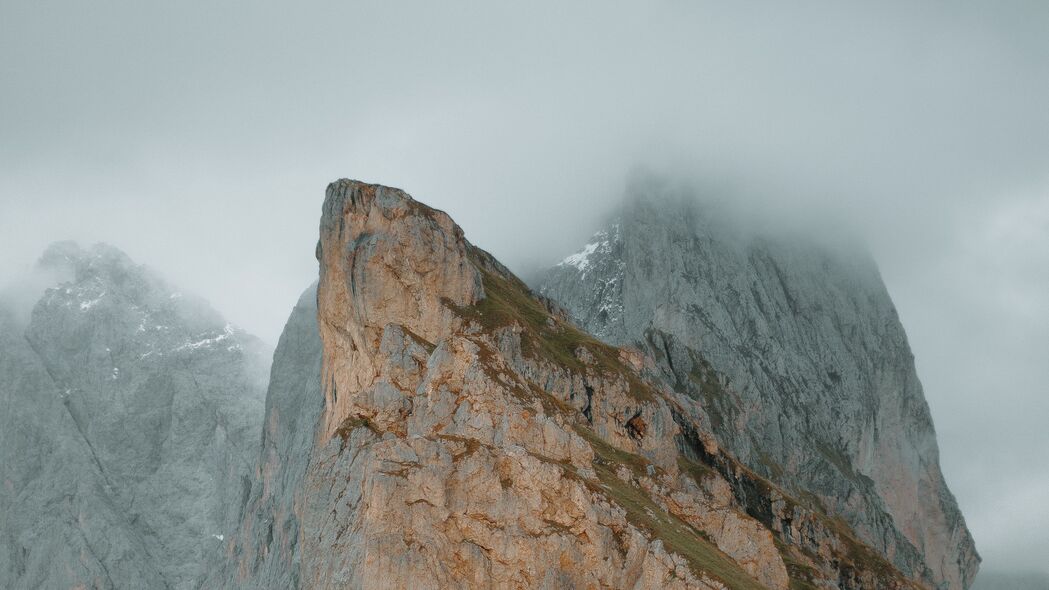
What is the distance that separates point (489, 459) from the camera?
72875 millimetres

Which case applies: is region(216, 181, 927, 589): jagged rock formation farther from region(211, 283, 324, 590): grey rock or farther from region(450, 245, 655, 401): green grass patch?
Answer: region(211, 283, 324, 590): grey rock

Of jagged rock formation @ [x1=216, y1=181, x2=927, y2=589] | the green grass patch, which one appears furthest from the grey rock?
the green grass patch

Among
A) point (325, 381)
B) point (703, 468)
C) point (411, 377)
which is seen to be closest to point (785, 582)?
point (703, 468)

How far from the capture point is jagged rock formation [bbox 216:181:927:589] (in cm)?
7038

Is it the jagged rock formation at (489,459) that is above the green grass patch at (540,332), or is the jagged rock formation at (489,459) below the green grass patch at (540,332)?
below

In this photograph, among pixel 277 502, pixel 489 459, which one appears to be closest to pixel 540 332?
pixel 489 459

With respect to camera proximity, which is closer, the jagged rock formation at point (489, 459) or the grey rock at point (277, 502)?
the jagged rock formation at point (489, 459)

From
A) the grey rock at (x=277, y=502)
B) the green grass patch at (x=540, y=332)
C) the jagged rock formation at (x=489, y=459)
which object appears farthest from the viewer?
the grey rock at (x=277, y=502)

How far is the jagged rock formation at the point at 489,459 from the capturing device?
7038cm

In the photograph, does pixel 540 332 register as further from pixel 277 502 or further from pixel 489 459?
pixel 277 502

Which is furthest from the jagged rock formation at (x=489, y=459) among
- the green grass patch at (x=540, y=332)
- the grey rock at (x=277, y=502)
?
the grey rock at (x=277, y=502)

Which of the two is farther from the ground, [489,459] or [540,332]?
[540,332]

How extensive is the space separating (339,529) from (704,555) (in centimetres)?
2262

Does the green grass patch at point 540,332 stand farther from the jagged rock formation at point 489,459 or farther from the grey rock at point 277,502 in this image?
the grey rock at point 277,502
